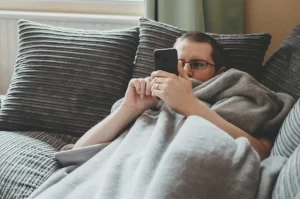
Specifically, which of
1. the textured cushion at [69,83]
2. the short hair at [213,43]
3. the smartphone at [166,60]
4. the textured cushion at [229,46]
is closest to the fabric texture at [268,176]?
the smartphone at [166,60]

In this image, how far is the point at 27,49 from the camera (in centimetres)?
182

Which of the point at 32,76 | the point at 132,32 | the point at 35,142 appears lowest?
the point at 35,142

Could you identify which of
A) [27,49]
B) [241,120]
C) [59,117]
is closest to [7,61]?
[27,49]

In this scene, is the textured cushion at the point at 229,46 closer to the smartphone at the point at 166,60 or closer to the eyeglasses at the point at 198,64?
the eyeglasses at the point at 198,64

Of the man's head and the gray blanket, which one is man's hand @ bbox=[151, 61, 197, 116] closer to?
the gray blanket

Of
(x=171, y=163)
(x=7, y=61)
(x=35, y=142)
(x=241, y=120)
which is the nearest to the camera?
(x=171, y=163)

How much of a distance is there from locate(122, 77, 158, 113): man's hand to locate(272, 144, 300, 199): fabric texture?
1.68 ft

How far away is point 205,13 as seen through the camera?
205 centimetres

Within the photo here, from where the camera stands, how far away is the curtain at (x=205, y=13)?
2.01 metres

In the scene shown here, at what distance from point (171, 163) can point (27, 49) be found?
41.2 inches

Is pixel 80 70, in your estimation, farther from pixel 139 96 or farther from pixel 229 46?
pixel 229 46

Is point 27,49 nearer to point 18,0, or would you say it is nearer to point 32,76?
point 32,76

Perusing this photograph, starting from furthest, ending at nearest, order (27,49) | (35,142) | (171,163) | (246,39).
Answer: (27,49) < (246,39) < (35,142) < (171,163)

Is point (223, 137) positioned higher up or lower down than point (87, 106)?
higher up
